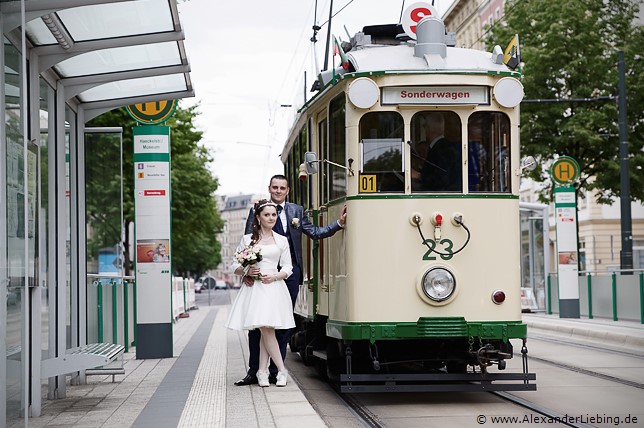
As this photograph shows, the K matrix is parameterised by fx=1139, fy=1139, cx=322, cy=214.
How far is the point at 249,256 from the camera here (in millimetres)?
11039

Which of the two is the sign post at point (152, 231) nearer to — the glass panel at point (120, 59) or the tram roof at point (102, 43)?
the tram roof at point (102, 43)

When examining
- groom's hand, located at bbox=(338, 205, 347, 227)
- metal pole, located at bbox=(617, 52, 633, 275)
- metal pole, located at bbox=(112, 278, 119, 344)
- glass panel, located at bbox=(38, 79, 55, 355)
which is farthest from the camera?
metal pole, located at bbox=(617, 52, 633, 275)

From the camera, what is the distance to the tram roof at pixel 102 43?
399 inches

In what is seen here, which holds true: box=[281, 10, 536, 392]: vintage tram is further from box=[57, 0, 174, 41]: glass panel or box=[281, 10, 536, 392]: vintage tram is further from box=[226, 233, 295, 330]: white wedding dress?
box=[57, 0, 174, 41]: glass panel

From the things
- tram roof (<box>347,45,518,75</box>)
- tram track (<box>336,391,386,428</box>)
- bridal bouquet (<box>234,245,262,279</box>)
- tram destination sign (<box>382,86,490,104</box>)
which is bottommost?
tram track (<box>336,391,386,428</box>)

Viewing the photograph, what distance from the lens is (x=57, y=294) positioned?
11289 mm

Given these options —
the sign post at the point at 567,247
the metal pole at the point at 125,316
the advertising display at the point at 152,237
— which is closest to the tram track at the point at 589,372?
the advertising display at the point at 152,237

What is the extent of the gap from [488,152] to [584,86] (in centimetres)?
2674

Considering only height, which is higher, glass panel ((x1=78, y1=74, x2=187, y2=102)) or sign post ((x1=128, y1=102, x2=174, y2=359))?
glass panel ((x1=78, y1=74, x2=187, y2=102))

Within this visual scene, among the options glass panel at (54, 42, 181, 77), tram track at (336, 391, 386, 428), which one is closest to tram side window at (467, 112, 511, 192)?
tram track at (336, 391, 386, 428)

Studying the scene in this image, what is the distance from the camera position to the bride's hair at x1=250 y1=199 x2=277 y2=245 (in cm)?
1127

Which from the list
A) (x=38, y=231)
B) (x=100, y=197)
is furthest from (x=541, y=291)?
(x=38, y=231)

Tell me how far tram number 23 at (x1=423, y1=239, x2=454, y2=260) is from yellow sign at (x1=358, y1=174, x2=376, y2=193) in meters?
0.73

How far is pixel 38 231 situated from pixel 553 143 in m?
29.3
